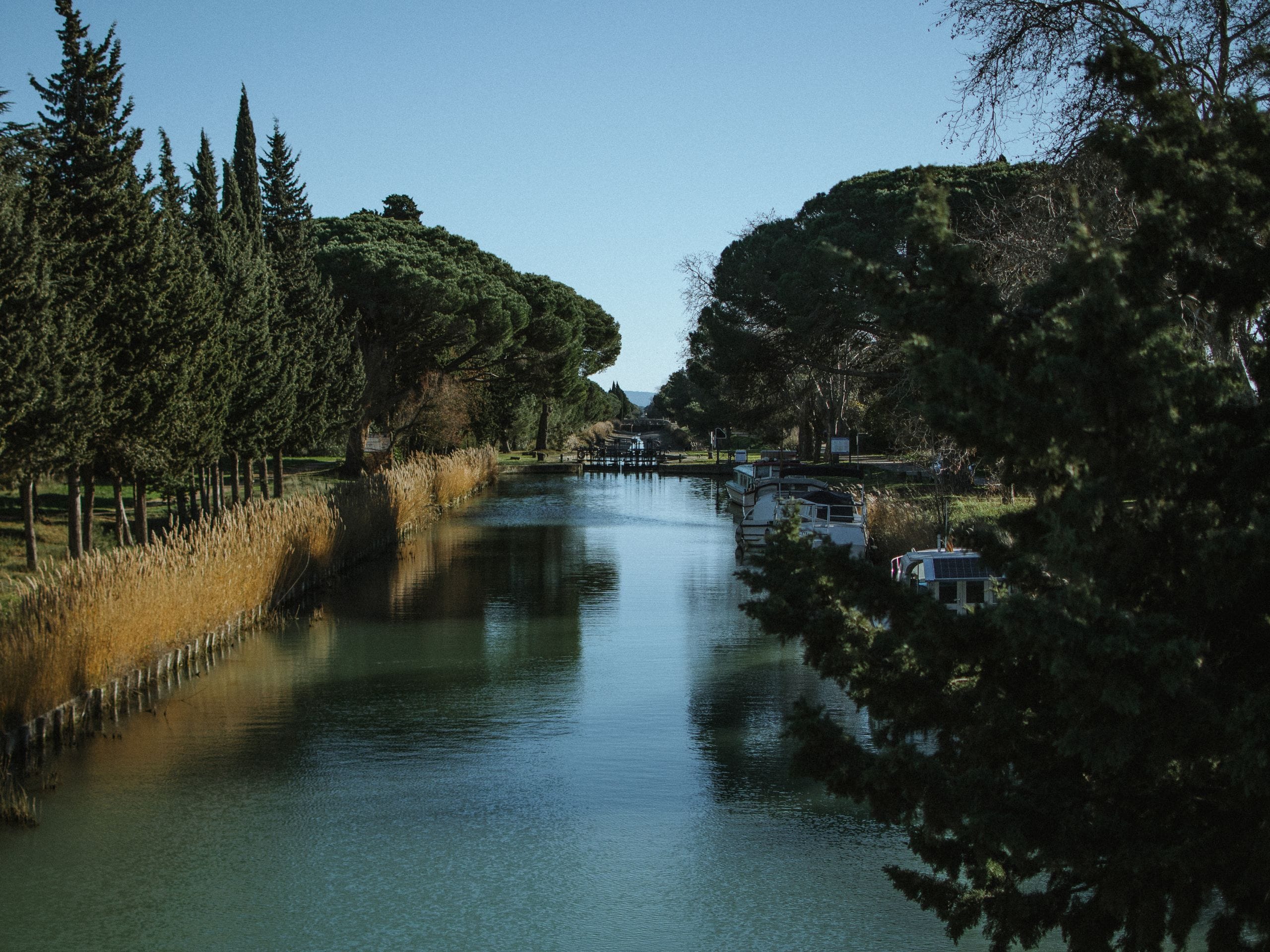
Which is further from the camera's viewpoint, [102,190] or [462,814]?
[102,190]

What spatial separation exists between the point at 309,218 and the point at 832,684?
31.1 metres

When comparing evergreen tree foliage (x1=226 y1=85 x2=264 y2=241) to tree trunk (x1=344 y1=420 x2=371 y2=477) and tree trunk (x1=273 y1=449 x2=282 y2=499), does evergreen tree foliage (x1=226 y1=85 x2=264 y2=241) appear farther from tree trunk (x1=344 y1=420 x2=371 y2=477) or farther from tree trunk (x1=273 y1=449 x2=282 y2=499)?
tree trunk (x1=344 y1=420 x2=371 y2=477)

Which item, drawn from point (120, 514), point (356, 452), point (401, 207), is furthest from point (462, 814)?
point (401, 207)

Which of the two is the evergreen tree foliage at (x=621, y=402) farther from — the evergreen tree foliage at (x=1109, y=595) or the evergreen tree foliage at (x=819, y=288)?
the evergreen tree foliage at (x=1109, y=595)

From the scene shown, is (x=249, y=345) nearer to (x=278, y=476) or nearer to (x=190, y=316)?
(x=190, y=316)

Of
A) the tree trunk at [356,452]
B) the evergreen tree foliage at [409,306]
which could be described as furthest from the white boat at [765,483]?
the tree trunk at [356,452]

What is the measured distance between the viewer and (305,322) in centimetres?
3338

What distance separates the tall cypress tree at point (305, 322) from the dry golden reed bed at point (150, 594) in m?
7.84

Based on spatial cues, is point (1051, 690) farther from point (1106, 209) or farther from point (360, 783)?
point (1106, 209)

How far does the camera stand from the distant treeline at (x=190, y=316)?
15891 mm

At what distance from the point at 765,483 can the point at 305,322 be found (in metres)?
13.2

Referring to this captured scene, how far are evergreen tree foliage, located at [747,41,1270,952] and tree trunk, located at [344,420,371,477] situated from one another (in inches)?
1710

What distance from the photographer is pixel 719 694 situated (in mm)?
14477

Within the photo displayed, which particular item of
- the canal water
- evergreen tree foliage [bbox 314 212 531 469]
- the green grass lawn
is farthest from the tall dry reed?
evergreen tree foliage [bbox 314 212 531 469]
